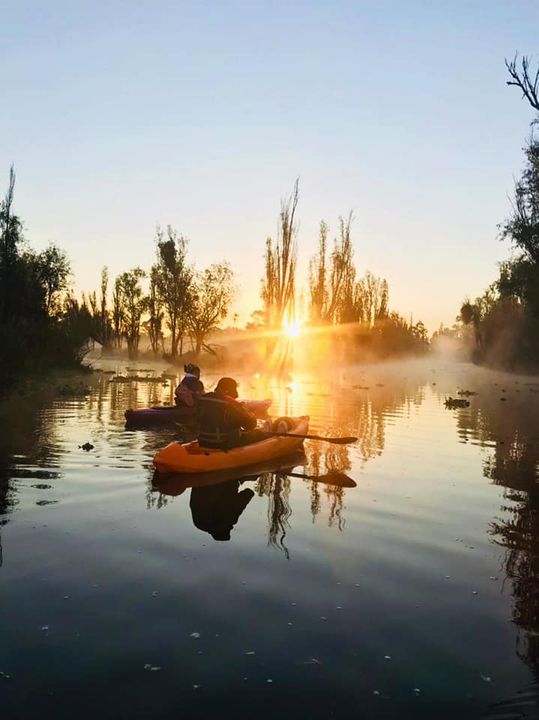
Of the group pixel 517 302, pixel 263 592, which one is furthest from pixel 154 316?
pixel 263 592

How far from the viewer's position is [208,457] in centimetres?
1027

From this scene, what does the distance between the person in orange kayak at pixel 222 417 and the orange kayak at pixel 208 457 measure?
0.58 ft

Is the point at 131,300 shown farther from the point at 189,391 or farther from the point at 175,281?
the point at 189,391

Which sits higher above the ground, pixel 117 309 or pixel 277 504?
pixel 117 309

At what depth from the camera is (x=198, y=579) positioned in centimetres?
575

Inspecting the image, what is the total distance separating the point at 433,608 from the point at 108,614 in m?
2.83

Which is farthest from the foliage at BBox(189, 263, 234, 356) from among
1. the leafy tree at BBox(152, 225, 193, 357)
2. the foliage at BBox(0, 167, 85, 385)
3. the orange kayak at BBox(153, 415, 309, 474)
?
the orange kayak at BBox(153, 415, 309, 474)

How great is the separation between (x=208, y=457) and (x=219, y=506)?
1.70m

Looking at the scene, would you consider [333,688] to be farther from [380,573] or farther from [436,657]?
[380,573]

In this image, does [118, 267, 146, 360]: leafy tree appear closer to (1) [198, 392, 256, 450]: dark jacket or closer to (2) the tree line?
(2) the tree line

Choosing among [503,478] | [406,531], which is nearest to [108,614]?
[406,531]

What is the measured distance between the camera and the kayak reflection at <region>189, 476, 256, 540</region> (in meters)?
7.59

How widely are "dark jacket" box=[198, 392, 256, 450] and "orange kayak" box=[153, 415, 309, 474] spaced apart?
169 mm

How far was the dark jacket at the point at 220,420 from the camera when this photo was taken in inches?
403
